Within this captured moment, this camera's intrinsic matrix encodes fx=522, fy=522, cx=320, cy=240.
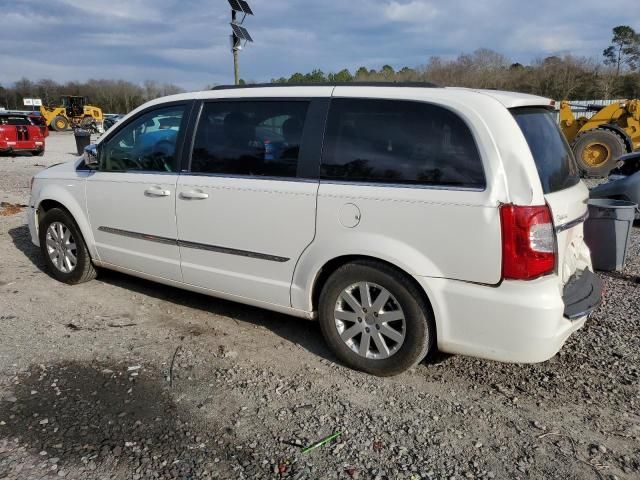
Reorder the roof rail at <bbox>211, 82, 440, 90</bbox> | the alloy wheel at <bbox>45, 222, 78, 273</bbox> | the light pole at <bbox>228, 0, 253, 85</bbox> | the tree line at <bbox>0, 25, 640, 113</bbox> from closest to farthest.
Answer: the roof rail at <bbox>211, 82, 440, 90</bbox> → the alloy wheel at <bbox>45, 222, 78, 273</bbox> → the light pole at <bbox>228, 0, 253, 85</bbox> → the tree line at <bbox>0, 25, 640, 113</bbox>

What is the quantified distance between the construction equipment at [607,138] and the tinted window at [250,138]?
1130 cm

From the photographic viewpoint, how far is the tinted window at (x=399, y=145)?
297 centimetres

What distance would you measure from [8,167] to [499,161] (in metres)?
16.9

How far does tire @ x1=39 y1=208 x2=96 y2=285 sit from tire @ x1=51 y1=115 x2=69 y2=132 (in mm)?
41515

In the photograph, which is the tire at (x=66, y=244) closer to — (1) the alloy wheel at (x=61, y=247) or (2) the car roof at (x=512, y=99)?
(1) the alloy wheel at (x=61, y=247)

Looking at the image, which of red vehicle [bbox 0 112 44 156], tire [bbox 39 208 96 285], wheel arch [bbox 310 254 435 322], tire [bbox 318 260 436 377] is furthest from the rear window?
red vehicle [bbox 0 112 44 156]

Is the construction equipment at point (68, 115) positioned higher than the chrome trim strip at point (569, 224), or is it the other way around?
the construction equipment at point (68, 115)

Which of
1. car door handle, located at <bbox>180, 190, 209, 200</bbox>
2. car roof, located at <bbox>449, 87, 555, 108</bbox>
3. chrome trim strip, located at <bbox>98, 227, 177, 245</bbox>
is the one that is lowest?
chrome trim strip, located at <bbox>98, 227, 177, 245</bbox>

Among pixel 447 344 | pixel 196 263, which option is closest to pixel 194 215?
pixel 196 263

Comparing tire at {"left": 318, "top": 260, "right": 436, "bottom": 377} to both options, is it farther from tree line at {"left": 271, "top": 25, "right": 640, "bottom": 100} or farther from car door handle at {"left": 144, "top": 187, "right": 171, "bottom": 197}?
tree line at {"left": 271, "top": 25, "right": 640, "bottom": 100}

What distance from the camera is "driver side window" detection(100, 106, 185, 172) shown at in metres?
4.18

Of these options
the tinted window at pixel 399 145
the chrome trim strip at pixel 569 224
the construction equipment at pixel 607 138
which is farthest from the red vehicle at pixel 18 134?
the chrome trim strip at pixel 569 224

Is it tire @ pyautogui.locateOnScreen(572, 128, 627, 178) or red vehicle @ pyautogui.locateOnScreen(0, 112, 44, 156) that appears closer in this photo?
tire @ pyautogui.locateOnScreen(572, 128, 627, 178)

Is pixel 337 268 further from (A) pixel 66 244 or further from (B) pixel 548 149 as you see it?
(A) pixel 66 244
